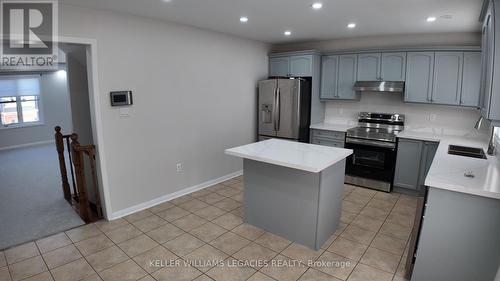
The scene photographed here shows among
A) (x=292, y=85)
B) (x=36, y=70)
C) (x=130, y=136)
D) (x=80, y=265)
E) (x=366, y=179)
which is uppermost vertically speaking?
(x=36, y=70)

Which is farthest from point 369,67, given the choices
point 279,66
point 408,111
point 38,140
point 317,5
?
point 38,140

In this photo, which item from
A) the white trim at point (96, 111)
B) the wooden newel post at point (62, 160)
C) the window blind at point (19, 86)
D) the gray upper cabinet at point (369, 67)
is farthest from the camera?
the window blind at point (19, 86)

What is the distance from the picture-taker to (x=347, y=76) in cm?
491

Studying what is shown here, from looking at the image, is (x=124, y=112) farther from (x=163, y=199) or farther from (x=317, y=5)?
(x=317, y=5)

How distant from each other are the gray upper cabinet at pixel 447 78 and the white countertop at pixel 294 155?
2216 millimetres

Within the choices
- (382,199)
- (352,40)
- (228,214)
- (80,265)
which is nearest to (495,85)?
(382,199)

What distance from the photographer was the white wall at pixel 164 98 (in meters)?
3.28

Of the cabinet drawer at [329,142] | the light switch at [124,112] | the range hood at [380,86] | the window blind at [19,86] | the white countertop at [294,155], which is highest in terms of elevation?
the window blind at [19,86]

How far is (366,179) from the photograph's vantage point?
4590 mm

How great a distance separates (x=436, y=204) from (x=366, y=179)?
8.16 ft

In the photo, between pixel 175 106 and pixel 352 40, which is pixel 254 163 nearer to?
pixel 175 106

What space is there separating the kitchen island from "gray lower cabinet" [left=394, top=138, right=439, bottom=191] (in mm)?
1676

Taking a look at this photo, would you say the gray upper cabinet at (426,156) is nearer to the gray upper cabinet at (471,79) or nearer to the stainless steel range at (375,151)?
the stainless steel range at (375,151)

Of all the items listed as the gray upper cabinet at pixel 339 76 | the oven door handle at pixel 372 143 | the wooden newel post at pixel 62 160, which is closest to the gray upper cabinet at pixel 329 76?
the gray upper cabinet at pixel 339 76
